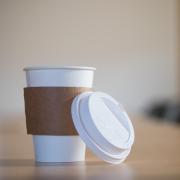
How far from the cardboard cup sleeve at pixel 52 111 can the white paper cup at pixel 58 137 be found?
0.4 inches

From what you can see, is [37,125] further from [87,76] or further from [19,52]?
[19,52]

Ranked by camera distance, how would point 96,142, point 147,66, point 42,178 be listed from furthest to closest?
point 147,66 < point 96,142 < point 42,178

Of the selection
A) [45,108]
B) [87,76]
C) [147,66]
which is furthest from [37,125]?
[147,66]

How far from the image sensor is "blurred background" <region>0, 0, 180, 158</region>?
14.9 ft

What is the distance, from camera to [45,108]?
92 centimetres

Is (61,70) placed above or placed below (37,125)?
above

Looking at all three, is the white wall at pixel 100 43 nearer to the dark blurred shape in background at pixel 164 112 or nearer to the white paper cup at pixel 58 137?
the dark blurred shape in background at pixel 164 112

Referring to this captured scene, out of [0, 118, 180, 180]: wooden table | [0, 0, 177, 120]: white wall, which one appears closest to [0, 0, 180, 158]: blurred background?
[0, 0, 177, 120]: white wall

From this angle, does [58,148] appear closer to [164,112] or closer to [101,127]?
[101,127]

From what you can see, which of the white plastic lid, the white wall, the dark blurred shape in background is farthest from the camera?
the dark blurred shape in background

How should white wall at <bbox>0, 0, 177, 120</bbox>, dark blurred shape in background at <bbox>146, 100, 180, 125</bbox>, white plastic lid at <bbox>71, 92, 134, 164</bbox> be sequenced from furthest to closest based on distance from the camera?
dark blurred shape in background at <bbox>146, 100, 180, 125</bbox>
white wall at <bbox>0, 0, 177, 120</bbox>
white plastic lid at <bbox>71, 92, 134, 164</bbox>

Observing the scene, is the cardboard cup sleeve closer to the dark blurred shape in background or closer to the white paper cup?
the white paper cup

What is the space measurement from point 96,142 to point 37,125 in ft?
0.41

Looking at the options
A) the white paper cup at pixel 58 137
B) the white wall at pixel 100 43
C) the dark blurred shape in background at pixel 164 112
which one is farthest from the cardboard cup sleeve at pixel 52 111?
the dark blurred shape in background at pixel 164 112
